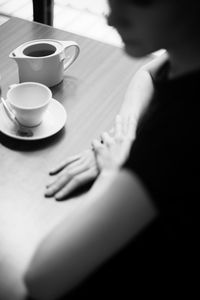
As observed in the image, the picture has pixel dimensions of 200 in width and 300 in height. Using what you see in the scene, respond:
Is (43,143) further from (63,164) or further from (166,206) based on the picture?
(166,206)

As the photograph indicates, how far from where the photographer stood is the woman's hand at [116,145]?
0.77m

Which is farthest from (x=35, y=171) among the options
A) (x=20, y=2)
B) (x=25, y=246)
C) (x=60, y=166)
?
(x=20, y=2)

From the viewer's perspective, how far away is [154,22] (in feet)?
1.71

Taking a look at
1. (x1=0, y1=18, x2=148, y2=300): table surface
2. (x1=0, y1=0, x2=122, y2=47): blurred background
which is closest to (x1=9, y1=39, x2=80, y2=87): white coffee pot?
(x1=0, y1=18, x2=148, y2=300): table surface

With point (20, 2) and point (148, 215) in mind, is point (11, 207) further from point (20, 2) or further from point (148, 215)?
point (20, 2)

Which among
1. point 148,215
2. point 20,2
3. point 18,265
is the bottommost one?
point 20,2

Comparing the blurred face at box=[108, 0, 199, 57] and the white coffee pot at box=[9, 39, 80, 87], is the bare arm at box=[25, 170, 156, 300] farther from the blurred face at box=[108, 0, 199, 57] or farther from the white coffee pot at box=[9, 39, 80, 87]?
the white coffee pot at box=[9, 39, 80, 87]

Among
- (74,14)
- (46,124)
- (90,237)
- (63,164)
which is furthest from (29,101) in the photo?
(74,14)

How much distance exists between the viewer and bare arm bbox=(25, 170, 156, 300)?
1.67 feet

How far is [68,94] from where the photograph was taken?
946mm

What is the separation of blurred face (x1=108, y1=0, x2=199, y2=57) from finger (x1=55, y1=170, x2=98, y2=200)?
268 millimetres

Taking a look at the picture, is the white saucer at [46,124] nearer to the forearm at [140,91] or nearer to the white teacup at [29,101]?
the white teacup at [29,101]

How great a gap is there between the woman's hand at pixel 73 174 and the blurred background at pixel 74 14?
155 centimetres

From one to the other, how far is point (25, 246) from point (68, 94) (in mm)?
418
